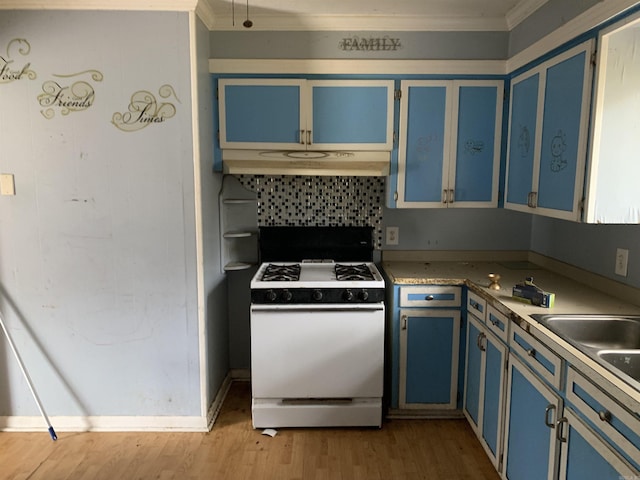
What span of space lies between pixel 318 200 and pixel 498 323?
1455 millimetres

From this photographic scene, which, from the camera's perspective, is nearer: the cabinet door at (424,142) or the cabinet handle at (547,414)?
the cabinet handle at (547,414)

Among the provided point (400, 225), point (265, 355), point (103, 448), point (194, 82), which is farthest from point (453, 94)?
point (103, 448)

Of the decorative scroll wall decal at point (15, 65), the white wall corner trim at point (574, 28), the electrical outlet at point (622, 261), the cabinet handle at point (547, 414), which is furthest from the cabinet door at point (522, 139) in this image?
the decorative scroll wall decal at point (15, 65)

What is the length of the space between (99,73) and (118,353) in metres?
1.54

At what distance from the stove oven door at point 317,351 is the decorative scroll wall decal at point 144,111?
1.17 m

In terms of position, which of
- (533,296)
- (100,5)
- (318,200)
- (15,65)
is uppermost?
(100,5)

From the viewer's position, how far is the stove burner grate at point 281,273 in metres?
2.56

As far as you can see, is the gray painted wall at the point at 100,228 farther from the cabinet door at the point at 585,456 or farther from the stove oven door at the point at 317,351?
the cabinet door at the point at 585,456

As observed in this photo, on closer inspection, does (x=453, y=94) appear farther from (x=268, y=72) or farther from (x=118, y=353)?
(x=118, y=353)

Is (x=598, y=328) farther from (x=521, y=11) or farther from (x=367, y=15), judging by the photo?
(x=367, y=15)

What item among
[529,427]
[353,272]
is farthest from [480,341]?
[353,272]

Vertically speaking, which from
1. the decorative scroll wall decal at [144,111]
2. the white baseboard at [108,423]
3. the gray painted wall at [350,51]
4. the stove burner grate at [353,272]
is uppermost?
the gray painted wall at [350,51]

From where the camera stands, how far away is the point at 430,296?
2574 millimetres

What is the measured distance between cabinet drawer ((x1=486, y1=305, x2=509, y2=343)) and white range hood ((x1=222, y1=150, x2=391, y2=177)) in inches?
42.0
